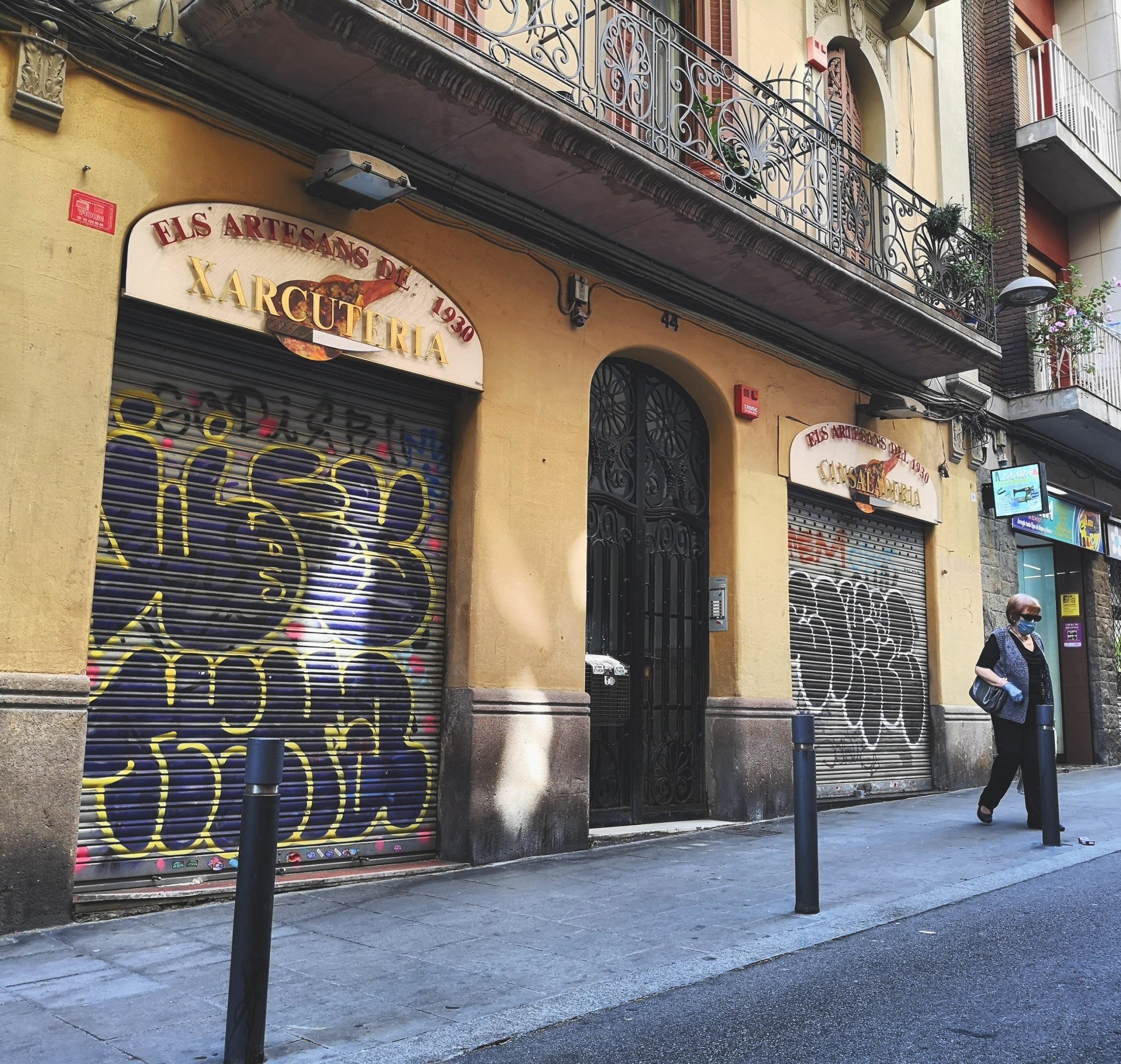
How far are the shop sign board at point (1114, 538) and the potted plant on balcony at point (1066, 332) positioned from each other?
288 centimetres

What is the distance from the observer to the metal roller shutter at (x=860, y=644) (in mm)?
11203

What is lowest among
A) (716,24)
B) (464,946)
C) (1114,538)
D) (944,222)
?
(464,946)

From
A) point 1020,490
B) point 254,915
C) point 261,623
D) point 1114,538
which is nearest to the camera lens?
point 254,915

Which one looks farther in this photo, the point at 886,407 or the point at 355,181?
the point at 886,407

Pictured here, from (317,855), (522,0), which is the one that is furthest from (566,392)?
(317,855)

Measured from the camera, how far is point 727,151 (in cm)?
983

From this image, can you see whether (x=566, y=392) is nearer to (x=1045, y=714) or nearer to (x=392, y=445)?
(x=392, y=445)

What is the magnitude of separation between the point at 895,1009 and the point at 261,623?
4.43 m

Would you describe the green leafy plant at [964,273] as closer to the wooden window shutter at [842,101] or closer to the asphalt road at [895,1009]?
the wooden window shutter at [842,101]

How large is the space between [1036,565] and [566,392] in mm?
10369

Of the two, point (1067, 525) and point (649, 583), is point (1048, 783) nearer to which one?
point (649, 583)

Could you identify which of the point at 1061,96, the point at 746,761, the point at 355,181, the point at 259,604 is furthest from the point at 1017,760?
the point at 1061,96

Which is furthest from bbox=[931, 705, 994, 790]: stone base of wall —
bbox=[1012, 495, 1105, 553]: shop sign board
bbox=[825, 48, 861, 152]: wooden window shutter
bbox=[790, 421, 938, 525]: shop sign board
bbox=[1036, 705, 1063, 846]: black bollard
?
bbox=[825, 48, 861, 152]: wooden window shutter

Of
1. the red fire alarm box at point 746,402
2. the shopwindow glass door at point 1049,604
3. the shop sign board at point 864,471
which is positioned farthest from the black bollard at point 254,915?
the shopwindow glass door at point 1049,604
